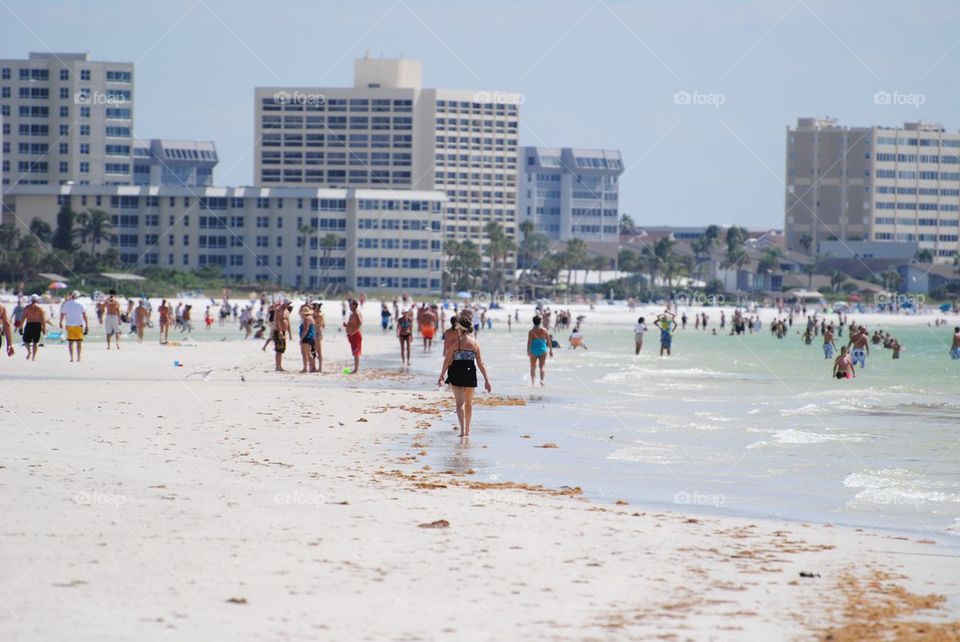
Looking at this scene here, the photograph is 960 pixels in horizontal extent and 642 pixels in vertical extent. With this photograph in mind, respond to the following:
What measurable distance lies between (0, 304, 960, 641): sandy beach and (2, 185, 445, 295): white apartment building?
12065 cm

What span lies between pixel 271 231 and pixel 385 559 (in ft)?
423

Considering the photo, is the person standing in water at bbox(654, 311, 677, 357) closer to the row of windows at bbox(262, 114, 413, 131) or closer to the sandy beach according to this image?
the sandy beach

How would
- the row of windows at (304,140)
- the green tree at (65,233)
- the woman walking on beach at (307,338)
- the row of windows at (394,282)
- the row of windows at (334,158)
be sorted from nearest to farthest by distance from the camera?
the woman walking on beach at (307,338), the green tree at (65,233), the row of windows at (394,282), the row of windows at (334,158), the row of windows at (304,140)

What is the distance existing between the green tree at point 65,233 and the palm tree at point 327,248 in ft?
78.5

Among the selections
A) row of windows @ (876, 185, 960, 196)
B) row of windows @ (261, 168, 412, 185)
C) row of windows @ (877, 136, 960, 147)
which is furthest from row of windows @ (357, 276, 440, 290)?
row of windows @ (877, 136, 960, 147)

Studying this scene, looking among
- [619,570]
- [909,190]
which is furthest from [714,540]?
[909,190]

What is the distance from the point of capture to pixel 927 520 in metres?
12.4

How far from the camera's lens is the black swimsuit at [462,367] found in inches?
679

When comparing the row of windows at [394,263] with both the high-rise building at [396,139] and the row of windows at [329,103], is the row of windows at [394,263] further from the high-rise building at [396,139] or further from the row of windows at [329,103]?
the row of windows at [329,103]

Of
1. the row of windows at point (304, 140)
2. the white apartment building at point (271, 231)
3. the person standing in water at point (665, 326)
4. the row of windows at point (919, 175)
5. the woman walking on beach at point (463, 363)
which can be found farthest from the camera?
the row of windows at point (919, 175)

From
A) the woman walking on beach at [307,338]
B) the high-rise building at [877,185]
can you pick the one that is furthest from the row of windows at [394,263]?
the woman walking on beach at [307,338]

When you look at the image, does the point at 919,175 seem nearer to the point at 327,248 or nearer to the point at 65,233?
the point at 327,248

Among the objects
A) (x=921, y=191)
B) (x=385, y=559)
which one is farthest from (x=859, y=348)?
(x=921, y=191)

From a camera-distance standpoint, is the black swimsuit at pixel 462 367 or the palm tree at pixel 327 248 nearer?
the black swimsuit at pixel 462 367
